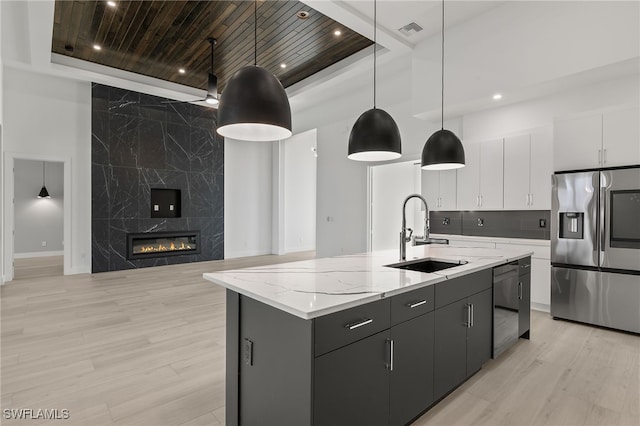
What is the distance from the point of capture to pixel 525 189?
163 inches

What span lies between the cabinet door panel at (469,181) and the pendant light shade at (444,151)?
6.61 feet

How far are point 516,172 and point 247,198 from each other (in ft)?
20.4

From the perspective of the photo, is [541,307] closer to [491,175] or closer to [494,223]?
[494,223]

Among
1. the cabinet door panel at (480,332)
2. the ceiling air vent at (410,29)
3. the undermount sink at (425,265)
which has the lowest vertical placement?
the cabinet door panel at (480,332)

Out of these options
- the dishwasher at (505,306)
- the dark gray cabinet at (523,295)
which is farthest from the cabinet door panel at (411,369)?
the dark gray cabinet at (523,295)

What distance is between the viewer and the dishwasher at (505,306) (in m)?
2.60

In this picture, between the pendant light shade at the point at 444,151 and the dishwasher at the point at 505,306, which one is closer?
the dishwasher at the point at 505,306

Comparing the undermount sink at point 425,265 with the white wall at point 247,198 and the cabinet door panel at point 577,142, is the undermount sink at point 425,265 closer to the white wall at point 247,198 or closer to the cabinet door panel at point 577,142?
the cabinet door panel at point 577,142

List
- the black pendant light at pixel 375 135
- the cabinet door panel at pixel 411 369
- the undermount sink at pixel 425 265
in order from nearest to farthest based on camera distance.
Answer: the cabinet door panel at pixel 411 369 < the black pendant light at pixel 375 135 < the undermount sink at pixel 425 265

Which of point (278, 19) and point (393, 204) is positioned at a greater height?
point (278, 19)

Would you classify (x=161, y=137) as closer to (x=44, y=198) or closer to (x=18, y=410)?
(x=44, y=198)

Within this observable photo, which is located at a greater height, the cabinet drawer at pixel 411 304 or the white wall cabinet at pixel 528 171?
the white wall cabinet at pixel 528 171


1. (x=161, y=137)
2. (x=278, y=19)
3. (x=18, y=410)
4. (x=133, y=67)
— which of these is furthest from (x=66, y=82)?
(x=18, y=410)

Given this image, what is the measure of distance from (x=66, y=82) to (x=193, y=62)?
2.54 metres
